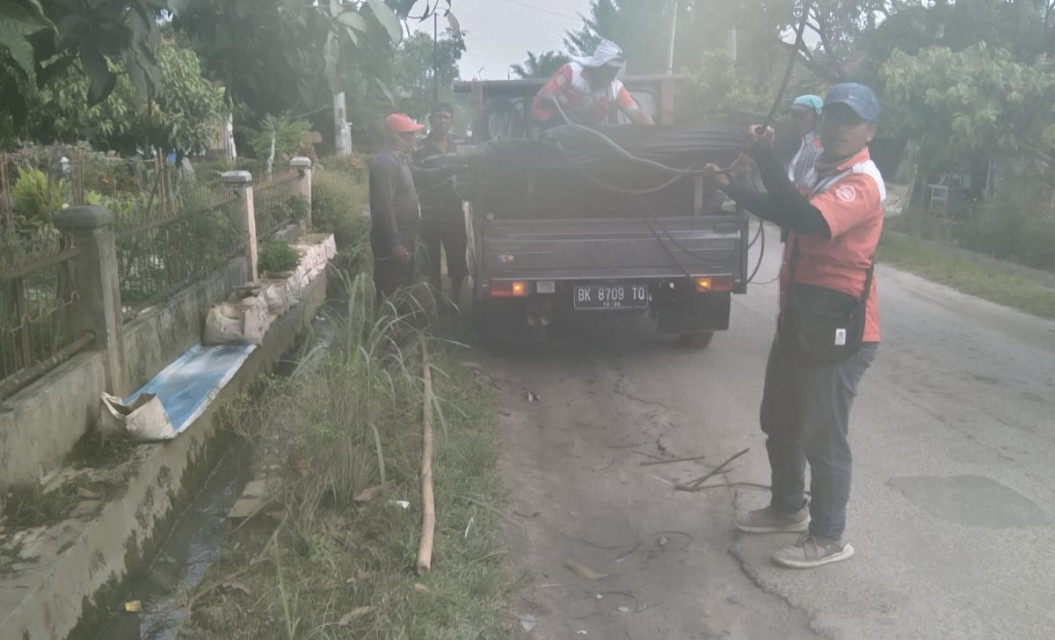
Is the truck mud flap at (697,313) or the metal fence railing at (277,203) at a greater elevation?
the metal fence railing at (277,203)

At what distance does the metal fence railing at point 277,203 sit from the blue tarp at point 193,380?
3070 mm

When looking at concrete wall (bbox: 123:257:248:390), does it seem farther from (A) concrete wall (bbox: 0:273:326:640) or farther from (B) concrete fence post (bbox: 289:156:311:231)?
(B) concrete fence post (bbox: 289:156:311:231)

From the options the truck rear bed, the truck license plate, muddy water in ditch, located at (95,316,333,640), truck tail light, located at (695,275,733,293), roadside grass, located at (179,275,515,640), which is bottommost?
muddy water in ditch, located at (95,316,333,640)

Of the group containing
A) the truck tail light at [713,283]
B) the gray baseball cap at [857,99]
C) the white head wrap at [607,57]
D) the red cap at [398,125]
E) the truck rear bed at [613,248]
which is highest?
the white head wrap at [607,57]

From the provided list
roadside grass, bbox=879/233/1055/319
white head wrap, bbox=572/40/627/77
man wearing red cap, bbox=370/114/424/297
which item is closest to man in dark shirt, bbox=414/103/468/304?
man wearing red cap, bbox=370/114/424/297

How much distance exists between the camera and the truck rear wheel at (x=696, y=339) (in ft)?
27.3

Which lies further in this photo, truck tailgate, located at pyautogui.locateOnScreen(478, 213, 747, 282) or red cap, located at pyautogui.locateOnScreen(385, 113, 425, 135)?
red cap, located at pyautogui.locateOnScreen(385, 113, 425, 135)

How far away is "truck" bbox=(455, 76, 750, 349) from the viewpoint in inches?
295

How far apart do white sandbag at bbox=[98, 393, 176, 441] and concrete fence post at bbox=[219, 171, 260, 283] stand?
13.8 ft

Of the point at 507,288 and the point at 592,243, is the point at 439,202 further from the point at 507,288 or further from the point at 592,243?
the point at 592,243

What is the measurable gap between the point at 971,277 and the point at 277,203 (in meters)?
9.09

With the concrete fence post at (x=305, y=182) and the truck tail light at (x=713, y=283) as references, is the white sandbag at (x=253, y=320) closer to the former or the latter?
the truck tail light at (x=713, y=283)

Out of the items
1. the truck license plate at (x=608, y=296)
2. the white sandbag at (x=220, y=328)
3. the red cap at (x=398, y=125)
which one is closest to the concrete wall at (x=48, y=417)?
the white sandbag at (x=220, y=328)

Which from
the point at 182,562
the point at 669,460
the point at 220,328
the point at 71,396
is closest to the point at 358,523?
the point at 182,562
